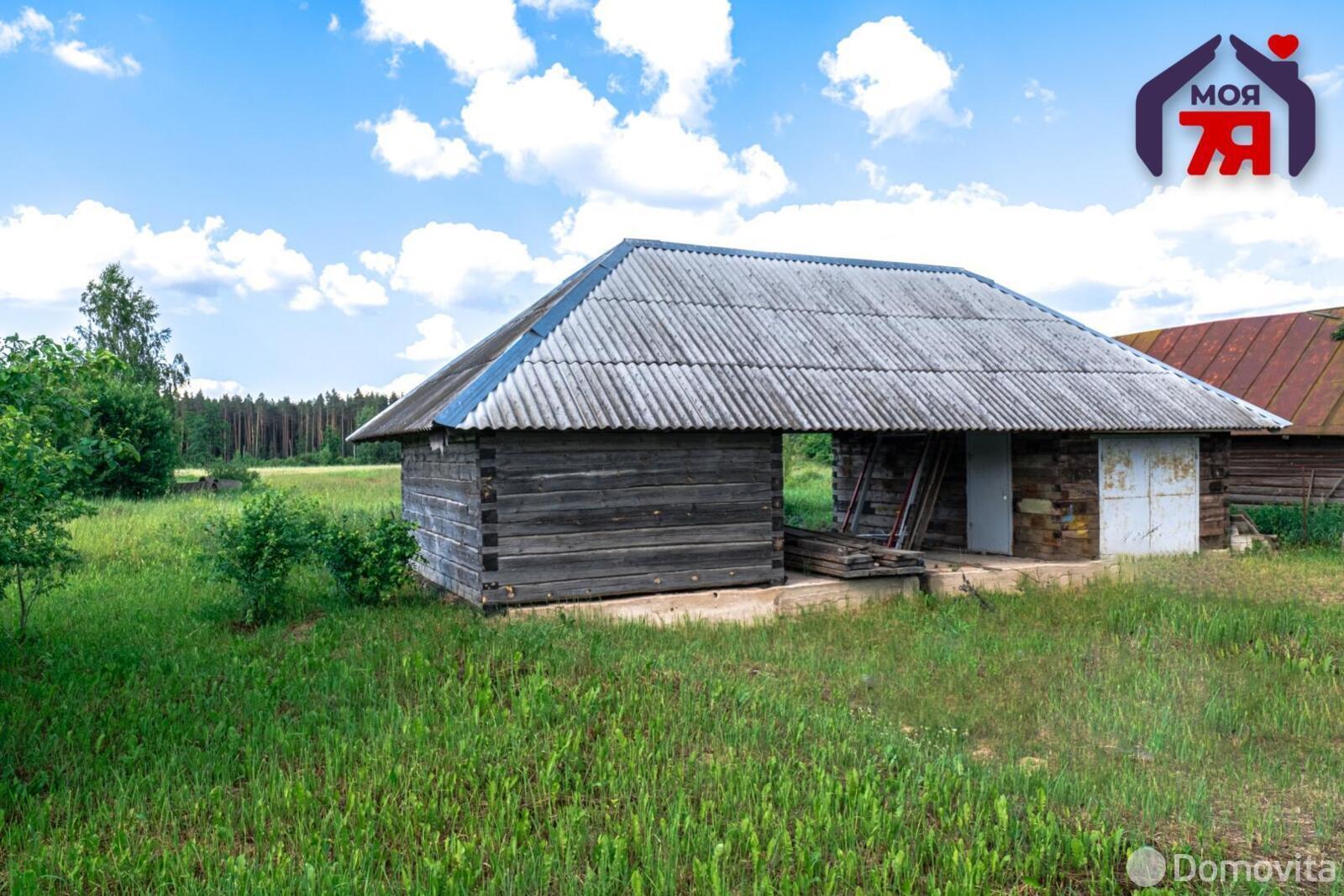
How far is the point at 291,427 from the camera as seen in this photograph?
96.4m

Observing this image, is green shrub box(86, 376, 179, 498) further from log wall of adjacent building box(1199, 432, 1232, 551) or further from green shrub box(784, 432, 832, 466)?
green shrub box(784, 432, 832, 466)

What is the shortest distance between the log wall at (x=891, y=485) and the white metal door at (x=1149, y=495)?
236 centimetres

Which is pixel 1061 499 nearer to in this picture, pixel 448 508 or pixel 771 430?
pixel 771 430

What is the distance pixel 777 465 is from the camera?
37.4 feet

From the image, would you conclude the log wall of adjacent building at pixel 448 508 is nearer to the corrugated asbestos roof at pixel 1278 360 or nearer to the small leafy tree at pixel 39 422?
the small leafy tree at pixel 39 422

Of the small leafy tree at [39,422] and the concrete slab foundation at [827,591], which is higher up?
the small leafy tree at [39,422]

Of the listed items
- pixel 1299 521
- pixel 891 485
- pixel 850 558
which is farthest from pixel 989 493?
pixel 1299 521

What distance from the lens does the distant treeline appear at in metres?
81.6

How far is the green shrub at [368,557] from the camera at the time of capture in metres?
10.6

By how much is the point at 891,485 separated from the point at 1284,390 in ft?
31.5

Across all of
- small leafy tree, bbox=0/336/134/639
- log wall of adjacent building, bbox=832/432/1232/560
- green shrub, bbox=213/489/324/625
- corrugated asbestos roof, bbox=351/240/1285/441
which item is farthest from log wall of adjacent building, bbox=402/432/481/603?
log wall of adjacent building, bbox=832/432/1232/560

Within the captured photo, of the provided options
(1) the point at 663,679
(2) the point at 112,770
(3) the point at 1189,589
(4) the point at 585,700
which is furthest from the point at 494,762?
(3) the point at 1189,589

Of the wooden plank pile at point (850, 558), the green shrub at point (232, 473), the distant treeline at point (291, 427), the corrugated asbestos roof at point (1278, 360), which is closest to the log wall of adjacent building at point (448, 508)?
the wooden plank pile at point (850, 558)

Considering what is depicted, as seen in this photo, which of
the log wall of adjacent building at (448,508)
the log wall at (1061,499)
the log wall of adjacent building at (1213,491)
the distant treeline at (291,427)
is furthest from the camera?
the distant treeline at (291,427)
